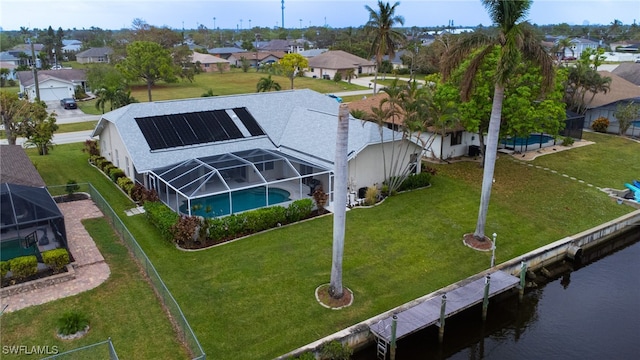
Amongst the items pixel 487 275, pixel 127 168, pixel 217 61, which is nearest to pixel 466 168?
pixel 487 275

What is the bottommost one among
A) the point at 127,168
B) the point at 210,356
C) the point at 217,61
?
the point at 210,356

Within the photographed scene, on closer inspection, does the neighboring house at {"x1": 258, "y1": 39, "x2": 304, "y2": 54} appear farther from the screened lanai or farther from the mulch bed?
the mulch bed

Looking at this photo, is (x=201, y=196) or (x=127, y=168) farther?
(x=127, y=168)

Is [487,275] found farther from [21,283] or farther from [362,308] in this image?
[21,283]

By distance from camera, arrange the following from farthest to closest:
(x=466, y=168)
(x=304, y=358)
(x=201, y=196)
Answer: (x=466, y=168)
(x=201, y=196)
(x=304, y=358)

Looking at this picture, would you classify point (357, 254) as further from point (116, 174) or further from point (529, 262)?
point (116, 174)

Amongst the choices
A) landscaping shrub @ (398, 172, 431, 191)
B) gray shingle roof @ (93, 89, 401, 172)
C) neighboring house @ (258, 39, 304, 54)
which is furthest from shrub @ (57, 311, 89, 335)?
neighboring house @ (258, 39, 304, 54)

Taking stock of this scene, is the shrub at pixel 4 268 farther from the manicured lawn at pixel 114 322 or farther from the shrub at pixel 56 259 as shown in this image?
the manicured lawn at pixel 114 322
